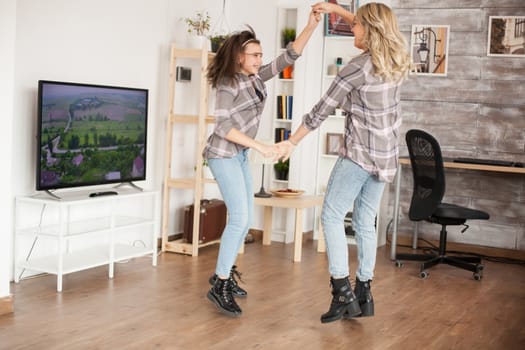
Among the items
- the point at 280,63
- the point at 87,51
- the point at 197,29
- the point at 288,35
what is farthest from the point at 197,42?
the point at 280,63

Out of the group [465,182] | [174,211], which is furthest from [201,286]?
[465,182]

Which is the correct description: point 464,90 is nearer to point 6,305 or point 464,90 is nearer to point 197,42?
point 197,42

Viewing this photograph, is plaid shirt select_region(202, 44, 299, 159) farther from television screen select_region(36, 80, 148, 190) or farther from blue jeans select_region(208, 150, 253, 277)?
television screen select_region(36, 80, 148, 190)

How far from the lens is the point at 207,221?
587 centimetres

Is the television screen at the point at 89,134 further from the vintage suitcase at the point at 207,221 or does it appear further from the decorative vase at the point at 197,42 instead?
the decorative vase at the point at 197,42

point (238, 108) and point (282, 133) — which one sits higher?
point (238, 108)

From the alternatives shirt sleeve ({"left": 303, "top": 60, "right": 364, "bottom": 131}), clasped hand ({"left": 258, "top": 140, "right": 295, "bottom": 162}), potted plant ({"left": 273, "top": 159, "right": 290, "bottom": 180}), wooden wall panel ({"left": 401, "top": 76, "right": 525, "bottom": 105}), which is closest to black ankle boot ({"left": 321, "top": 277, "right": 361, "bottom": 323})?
clasped hand ({"left": 258, "top": 140, "right": 295, "bottom": 162})

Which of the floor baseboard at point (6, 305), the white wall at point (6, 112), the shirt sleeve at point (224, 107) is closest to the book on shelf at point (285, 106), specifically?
the shirt sleeve at point (224, 107)

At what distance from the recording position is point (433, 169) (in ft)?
18.0

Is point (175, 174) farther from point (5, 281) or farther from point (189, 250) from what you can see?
point (5, 281)

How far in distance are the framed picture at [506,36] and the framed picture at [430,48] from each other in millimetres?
376

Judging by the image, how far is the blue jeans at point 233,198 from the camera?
3936 mm

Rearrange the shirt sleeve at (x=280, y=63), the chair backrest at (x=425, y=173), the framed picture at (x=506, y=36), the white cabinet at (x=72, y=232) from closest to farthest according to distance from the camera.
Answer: the shirt sleeve at (x=280, y=63)
the white cabinet at (x=72, y=232)
the chair backrest at (x=425, y=173)
the framed picture at (x=506, y=36)

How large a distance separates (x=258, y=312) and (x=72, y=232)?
52.0 inches
